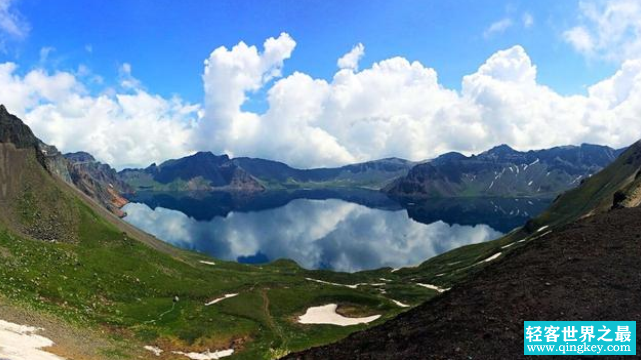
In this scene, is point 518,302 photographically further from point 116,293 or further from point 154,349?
point 116,293

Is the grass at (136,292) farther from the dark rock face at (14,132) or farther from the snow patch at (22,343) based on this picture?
the dark rock face at (14,132)

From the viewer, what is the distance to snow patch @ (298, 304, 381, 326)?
8826 centimetres

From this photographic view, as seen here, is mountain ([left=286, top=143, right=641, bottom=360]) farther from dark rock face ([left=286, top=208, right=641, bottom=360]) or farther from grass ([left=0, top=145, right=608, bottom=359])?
grass ([left=0, top=145, right=608, bottom=359])

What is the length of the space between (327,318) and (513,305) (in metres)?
67.4

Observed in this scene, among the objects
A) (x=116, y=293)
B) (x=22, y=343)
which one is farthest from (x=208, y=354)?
(x=22, y=343)

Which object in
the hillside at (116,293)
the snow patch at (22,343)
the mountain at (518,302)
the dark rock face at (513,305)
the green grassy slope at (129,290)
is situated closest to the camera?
the dark rock face at (513,305)

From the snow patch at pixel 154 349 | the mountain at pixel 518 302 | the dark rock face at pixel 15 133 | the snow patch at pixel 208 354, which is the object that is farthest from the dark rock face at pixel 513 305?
the dark rock face at pixel 15 133

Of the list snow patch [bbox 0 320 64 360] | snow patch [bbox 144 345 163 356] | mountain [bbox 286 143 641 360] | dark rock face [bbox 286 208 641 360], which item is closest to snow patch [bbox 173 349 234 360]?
snow patch [bbox 144 345 163 356]

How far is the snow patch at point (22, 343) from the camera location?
32312 mm

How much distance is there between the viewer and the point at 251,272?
487 feet

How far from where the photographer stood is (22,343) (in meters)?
37.8

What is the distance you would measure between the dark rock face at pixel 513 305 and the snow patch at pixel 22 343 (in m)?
19.9

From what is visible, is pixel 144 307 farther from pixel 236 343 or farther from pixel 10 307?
pixel 10 307

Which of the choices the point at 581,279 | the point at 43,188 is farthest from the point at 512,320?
the point at 43,188
